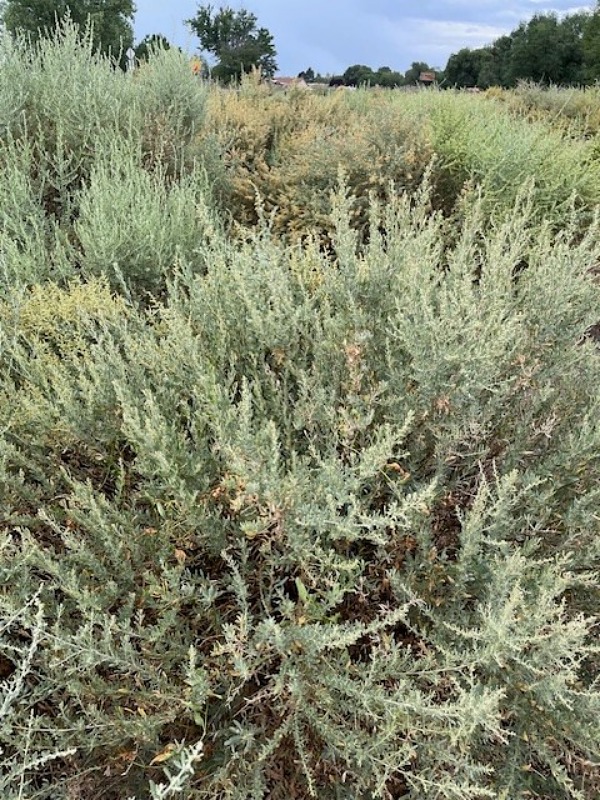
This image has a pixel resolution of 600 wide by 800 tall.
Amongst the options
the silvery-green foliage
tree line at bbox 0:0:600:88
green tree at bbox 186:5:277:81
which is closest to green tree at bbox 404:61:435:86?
tree line at bbox 0:0:600:88

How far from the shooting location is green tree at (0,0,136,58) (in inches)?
813

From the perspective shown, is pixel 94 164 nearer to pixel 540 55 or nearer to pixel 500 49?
pixel 540 55

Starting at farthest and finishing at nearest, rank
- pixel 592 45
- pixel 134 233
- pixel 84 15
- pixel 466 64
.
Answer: pixel 466 64 < pixel 592 45 < pixel 84 15 < pixel 134 233

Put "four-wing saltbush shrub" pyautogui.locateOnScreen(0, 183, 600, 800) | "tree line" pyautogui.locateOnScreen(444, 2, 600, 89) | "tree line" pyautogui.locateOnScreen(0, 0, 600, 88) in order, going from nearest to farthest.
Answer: "four-wing saltbush shrub" pyautogui.locateOnScreen(0, 183, 600, 800)
"tree line" pyautogui.locateOnScreen(0, 0, 600, 88)
"tree line" pyautogui.locateOnScreen(444, 2, 600, 89)

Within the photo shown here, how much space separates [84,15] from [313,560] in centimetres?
2706

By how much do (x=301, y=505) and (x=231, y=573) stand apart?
0.34 metres

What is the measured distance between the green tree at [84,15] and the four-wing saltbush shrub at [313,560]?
19.9 meters

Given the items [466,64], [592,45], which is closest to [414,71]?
[592,45]

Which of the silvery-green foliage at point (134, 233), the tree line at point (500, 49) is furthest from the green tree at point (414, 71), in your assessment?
the silvery-green foliage at point (134, 233)

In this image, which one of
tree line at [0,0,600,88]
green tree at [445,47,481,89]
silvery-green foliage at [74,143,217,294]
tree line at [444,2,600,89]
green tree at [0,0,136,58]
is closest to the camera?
silvery-green foliage at [74,143,217,294]

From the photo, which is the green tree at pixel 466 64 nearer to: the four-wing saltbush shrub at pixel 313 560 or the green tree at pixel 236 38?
the green tree at pixel 236 38

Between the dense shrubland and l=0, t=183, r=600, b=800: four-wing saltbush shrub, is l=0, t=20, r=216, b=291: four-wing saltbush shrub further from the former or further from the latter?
l=0, t=183, r=600, b=800: four-wing saltbush shrub

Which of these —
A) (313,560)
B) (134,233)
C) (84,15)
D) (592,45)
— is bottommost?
(313,560)

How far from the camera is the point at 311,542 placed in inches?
60.9
